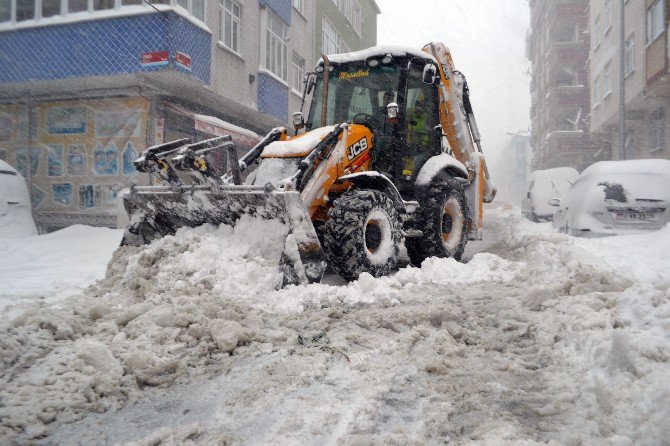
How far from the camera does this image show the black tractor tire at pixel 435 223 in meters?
6.63

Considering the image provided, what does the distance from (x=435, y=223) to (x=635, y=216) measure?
2802 mm

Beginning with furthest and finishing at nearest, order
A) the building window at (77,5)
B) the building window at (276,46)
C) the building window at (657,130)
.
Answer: the building window at (657,130), the building window at (276,46), the building window at (77,5)

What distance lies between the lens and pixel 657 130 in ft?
66.0

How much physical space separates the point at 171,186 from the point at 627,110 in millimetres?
21607

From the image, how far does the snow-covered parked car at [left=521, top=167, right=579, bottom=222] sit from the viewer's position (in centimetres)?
1372

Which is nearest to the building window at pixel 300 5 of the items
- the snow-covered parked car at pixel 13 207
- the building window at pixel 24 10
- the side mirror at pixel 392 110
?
the building window at pixel 24 10

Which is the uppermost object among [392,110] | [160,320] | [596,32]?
[596,32]

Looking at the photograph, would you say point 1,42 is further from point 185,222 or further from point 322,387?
point 322,387


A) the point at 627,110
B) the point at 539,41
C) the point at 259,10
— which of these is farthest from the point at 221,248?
the point at 539,41

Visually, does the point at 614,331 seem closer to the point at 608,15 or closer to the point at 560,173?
the point at 560,173

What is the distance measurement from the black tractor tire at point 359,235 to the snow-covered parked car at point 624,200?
342 cm

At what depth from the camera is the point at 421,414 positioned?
231 cm

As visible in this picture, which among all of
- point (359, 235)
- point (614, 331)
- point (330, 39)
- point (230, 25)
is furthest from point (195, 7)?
point (330, 39)

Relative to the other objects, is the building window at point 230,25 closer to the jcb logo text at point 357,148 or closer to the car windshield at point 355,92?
the car windshield at point 355,92
